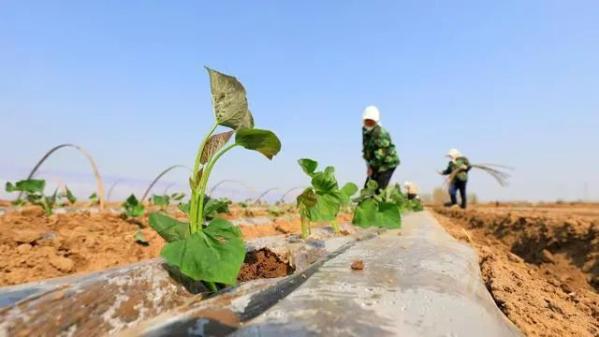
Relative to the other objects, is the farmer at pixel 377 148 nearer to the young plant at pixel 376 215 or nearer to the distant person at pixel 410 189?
the young plant at pixel 376 215

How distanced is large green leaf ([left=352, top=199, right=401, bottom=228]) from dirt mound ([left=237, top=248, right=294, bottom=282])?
1116 millimetres

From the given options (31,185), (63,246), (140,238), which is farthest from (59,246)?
(31,185)

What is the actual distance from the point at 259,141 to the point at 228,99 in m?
0.17

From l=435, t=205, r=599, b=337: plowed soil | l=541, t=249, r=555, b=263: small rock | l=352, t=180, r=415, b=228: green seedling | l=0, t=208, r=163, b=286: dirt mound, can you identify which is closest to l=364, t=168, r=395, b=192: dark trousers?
l=435, t=205, r=599, b=337: plowed soil

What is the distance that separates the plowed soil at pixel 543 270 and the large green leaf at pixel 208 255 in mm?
904

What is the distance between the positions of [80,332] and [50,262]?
1878mm

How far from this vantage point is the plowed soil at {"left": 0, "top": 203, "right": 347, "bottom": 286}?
2.67 m

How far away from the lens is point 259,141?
1.53 metres

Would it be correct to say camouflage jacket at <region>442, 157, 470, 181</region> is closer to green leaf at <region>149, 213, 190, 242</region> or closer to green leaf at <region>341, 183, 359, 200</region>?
green leaf at <region>341, 183, 359, 200</region>

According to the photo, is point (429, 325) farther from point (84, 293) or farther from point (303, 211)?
point (303, 211)

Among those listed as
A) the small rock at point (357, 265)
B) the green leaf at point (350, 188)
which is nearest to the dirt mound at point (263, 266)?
the small rock at point (357, 265)

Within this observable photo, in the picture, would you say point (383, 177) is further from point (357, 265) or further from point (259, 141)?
point (259, 141)

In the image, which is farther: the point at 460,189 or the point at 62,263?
the point at 460,189

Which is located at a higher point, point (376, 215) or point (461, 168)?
point (461, 168)
